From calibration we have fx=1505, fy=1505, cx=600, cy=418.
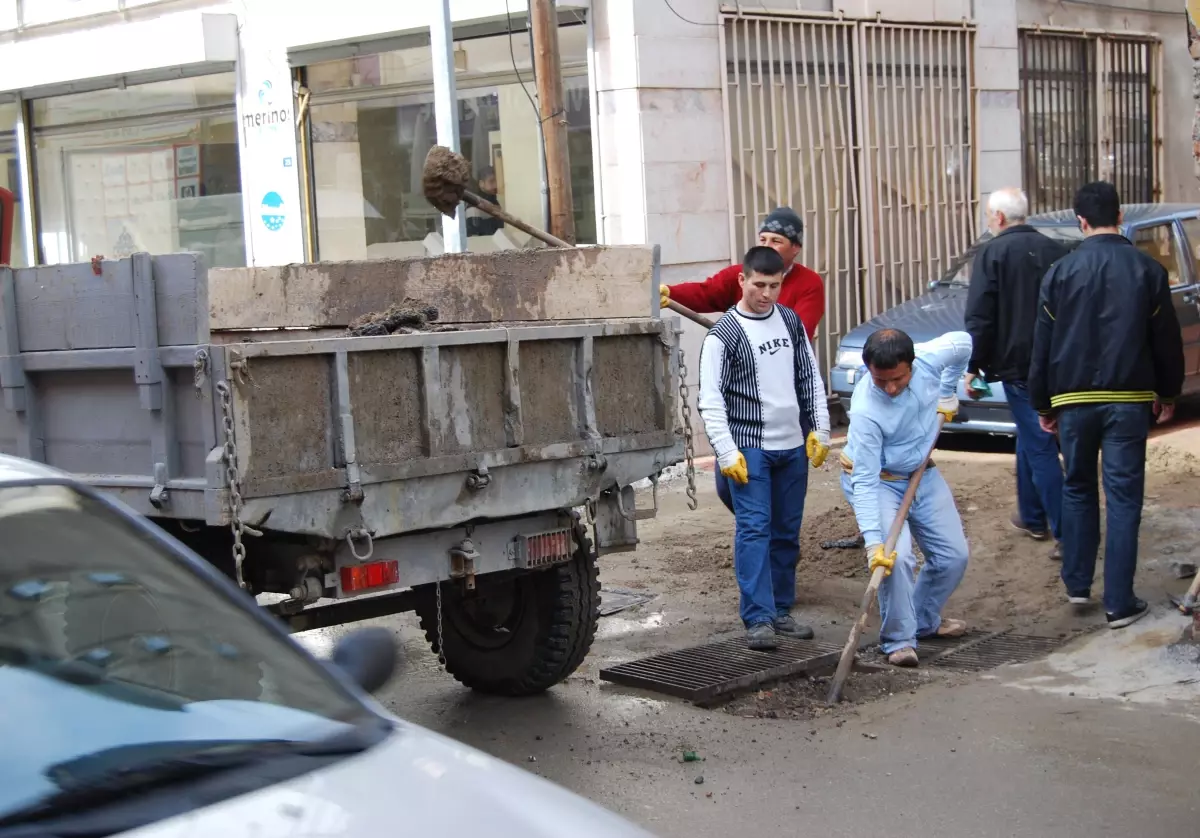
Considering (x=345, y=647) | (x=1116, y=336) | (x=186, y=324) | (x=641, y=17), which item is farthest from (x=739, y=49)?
(x=345, y=647)

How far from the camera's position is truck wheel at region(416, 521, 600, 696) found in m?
6.07

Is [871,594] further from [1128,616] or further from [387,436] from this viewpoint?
[387,436]

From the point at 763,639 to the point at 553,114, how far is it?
13.9 ft

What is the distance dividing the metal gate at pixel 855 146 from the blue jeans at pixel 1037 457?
466 cm

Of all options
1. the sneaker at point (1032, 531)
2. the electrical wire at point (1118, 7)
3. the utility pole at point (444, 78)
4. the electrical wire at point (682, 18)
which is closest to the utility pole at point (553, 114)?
the utility pole at point (444, 78)

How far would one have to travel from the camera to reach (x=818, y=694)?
250 inches

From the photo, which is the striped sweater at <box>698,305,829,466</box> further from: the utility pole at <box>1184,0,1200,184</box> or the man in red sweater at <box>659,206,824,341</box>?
the utility pole at <box>1184,0,1200,184</box>

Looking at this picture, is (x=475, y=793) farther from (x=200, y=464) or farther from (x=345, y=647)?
(x=200, y=464)

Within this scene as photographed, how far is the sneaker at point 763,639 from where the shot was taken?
22.4 feet

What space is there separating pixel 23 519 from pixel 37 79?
14784mm

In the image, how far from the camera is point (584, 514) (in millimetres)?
6133

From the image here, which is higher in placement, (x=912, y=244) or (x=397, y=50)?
(x=397, y=50)

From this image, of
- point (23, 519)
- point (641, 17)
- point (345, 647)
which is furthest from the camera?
point (641, 17)

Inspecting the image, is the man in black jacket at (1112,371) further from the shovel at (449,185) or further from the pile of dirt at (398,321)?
the pile of dirt at (398,321)
